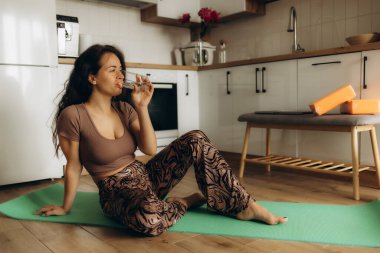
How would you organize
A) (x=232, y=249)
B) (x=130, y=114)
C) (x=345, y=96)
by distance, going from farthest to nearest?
(x=345, y=96)
(x=130, y=114)
(x=232, y=249)

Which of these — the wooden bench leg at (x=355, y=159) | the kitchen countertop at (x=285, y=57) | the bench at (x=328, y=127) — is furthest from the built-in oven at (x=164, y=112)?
the wooden bench leg at (x=355, y=159)

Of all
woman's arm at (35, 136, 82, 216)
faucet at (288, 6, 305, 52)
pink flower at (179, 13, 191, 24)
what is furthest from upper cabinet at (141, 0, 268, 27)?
woman's arm at (35, 136, 82, 216)

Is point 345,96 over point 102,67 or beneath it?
beneath

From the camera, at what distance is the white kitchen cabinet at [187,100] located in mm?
3445

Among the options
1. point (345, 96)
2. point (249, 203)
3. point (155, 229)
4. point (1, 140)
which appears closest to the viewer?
point (155, 229)

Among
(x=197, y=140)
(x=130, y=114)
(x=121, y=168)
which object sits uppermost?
(x=130, y=114)

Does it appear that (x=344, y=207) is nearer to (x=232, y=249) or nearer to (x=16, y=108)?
(x=232, y=249)

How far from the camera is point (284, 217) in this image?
1560mm

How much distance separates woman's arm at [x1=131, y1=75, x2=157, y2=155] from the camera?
1.56 metres

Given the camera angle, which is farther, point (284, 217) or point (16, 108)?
point (16, 108)

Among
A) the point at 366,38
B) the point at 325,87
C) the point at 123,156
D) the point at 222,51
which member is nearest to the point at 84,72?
the point at 123,156

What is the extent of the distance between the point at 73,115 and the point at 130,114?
0.28 m

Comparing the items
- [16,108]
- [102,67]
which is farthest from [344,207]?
[16,108]

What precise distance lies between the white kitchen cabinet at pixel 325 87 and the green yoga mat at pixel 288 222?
0.67m
